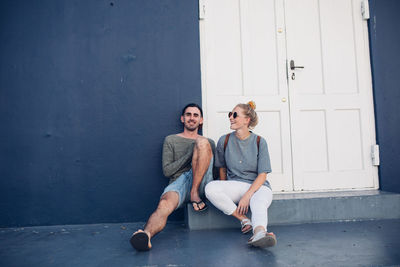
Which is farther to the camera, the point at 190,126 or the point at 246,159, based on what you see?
the point at 190,126

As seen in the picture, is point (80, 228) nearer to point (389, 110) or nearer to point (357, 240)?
point (357, 240)

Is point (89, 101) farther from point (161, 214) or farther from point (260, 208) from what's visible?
point (260, 208)

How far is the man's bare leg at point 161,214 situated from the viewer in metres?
2.48

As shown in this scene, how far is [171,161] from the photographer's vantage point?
3.26m

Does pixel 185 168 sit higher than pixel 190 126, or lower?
lower

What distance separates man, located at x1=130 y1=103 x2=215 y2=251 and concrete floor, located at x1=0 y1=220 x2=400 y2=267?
24 centimetres

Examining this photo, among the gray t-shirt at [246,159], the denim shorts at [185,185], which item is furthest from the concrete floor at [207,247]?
the gray t-shirt at [246,159]

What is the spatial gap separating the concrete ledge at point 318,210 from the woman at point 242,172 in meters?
0.27

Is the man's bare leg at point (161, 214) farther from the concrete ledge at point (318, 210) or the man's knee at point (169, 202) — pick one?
the concrete ledge at point (318, 210)

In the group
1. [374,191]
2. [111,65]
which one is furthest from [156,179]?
[374,191]

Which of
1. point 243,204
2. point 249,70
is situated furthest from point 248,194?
point 249,70

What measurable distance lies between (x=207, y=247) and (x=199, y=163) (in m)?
0.80

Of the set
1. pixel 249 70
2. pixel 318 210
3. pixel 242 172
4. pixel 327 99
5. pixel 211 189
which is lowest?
pixel 318 210

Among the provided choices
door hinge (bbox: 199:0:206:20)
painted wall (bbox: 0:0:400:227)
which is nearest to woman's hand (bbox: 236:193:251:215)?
painted wall (bbox: 0:0:400:227)
